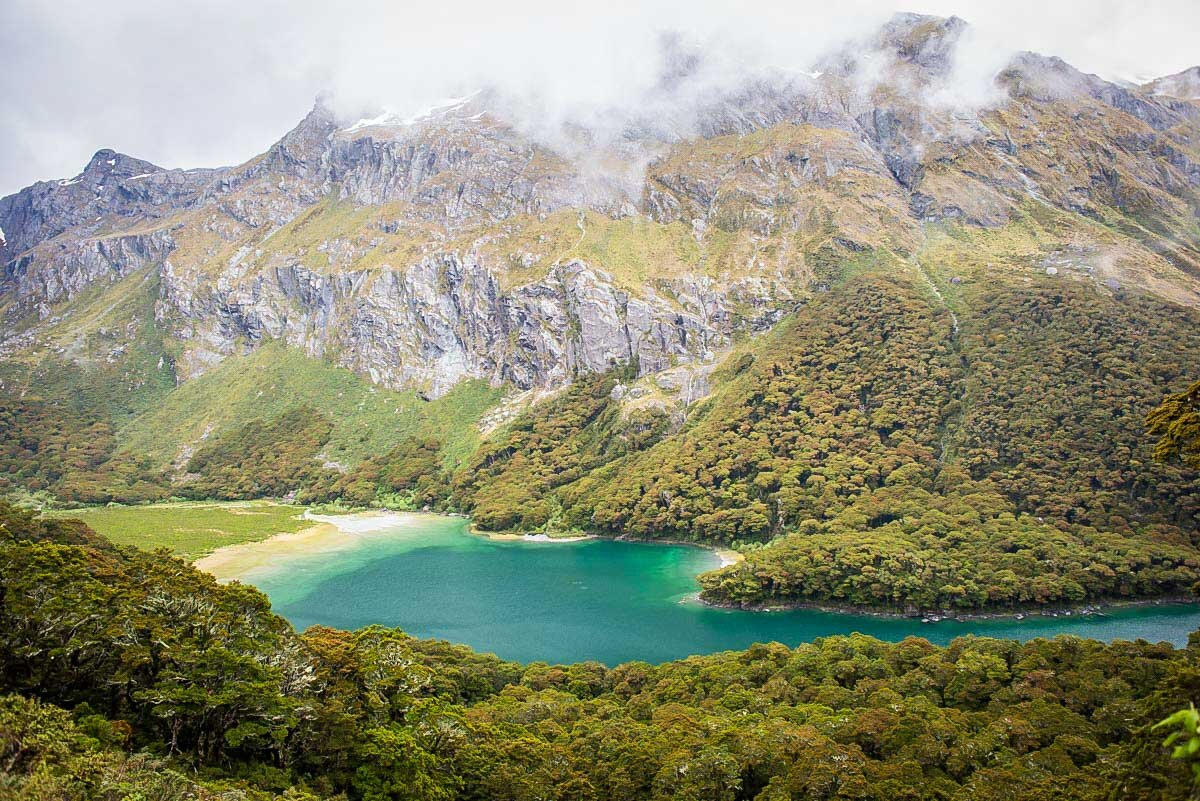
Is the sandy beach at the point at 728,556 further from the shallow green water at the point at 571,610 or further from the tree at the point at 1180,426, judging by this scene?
the tree at the point at 1180,426

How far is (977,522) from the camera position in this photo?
99312 mm

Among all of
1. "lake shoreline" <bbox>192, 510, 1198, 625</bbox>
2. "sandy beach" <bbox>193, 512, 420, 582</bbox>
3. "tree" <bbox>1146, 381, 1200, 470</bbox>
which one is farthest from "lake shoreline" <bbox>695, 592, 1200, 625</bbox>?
"sandy beach" <bbox>193, 512, 420, 582</bbox>

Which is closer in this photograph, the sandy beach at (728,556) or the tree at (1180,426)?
the tree at (1180,426)

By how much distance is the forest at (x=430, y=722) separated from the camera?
1013 inches

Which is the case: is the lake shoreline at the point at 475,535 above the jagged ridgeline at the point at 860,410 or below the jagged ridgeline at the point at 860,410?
below

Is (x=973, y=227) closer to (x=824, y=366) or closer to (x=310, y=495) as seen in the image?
(x=824, y=366)

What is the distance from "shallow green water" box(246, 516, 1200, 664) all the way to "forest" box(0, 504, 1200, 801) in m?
24.8

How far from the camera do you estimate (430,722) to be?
119 ft

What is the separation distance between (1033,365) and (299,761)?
13111 cm

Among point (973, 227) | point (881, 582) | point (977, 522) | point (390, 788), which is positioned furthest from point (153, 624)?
point (973, 227)

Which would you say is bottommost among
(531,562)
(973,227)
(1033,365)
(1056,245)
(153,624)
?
(531,562)

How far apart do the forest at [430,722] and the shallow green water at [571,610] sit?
24812mm

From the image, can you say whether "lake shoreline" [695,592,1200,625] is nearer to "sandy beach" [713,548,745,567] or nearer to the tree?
"sandy beach" [713,548,745,567]

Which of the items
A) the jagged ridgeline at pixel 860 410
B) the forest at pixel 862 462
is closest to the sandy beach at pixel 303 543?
the forest at pixel 862 462
